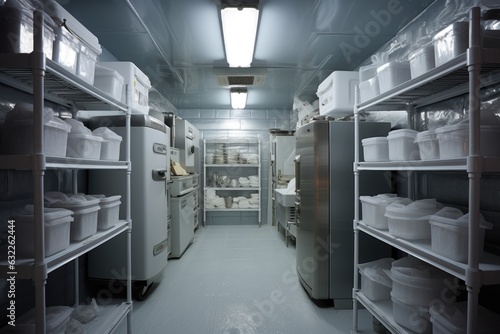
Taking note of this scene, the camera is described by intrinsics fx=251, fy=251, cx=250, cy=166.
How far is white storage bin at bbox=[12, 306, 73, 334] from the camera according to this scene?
117 centimetres

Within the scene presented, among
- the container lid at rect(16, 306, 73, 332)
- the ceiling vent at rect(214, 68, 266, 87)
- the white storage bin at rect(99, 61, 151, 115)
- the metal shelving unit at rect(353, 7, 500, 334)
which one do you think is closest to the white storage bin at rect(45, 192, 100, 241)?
the container lid at rect(16, 306, 73, 332)

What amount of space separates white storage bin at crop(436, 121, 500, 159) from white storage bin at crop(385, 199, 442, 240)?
35 centimetres

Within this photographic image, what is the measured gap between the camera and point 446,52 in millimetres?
1133

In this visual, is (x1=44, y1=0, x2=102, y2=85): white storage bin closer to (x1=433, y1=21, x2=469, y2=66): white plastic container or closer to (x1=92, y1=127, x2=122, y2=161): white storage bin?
(x1=92, y1=127, x2=122, y2=161): white storage bin

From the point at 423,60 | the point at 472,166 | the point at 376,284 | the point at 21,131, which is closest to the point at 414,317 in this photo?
the point at 376,284

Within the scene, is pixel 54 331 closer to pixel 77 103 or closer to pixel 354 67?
pixel 77 103

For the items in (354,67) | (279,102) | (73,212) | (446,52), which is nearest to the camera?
(446,52)

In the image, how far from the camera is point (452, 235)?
3.50ft

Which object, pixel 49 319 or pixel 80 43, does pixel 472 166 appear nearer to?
pixel 80 43

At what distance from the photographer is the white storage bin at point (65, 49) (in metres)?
1.13

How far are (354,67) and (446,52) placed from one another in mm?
2030

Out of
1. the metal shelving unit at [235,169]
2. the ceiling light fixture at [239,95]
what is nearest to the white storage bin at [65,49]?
the ceiling light fixture at [239,95]

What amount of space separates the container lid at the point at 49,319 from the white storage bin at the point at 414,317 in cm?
175

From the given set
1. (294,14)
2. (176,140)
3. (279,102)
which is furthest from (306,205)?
(279,102)
